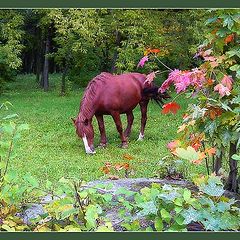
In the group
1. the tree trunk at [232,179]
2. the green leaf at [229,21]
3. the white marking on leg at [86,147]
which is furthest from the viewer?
the white marking on leg at [86,147]

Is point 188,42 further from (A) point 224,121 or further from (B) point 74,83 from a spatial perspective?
(A) point 224,121

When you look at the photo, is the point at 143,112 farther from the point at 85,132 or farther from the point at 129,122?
the point at 85,132

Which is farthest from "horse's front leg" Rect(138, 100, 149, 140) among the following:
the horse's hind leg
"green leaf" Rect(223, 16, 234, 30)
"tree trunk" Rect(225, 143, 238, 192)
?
"green leaf" Rect(223, 16, 234, 30)

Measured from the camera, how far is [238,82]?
2186 millimetres

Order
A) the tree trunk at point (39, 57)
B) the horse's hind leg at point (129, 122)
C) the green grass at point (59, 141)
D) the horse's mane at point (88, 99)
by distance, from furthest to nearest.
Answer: the horse's hind leg at point (129, 122), the horse's mane at point (88, 99), the green grass at point (59, 141), the tree trunk at point (39, 57)

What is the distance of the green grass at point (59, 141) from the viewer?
3.03 meters

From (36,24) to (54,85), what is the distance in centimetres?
34

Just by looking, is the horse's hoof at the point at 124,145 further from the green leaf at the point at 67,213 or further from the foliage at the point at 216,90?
the green leaf at the point at 67,213

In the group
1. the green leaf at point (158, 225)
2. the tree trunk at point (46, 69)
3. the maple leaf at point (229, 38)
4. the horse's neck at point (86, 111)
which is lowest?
the horse's neck at point (86, 111)

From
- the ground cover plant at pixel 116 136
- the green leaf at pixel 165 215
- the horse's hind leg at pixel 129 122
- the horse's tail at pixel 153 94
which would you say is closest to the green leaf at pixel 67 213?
the ground cover plant at pixel 116 136

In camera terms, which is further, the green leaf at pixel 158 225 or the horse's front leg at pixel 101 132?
the horse's front leg at pixel 101 132

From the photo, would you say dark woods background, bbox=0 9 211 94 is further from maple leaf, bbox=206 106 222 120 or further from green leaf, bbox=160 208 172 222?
green leaf, bbox=160 208 172 222

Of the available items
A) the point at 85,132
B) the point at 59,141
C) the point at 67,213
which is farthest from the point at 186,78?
the point at 85,132

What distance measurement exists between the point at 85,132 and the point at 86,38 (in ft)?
4.05
